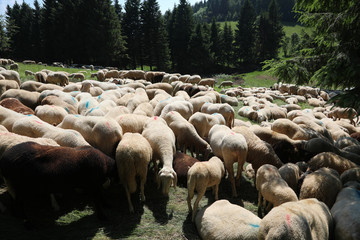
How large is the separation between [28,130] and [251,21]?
245ft

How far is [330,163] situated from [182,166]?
3900mm

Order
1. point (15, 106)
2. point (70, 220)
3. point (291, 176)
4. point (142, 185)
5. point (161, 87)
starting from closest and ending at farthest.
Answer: point (70, 220) < point (142, 185) < point (291, 176) < point (15, 106) < point (161, 87)

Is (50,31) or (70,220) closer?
(70,220)

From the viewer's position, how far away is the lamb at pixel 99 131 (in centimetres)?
568

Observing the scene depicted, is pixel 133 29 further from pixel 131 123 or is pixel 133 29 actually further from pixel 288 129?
pixel 131 123

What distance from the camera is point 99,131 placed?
5.74 metres

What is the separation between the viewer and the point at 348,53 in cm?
654

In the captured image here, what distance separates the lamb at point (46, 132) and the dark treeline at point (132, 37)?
1666 inches

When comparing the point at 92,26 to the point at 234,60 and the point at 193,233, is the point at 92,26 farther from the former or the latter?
the point at 193,233

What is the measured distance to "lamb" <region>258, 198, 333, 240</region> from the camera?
3.18m

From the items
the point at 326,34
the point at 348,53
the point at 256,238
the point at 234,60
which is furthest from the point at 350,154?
the point at 234,60

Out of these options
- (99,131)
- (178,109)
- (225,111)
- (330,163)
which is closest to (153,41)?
(225,111)

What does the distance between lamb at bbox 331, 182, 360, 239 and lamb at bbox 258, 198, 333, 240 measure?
0.16m

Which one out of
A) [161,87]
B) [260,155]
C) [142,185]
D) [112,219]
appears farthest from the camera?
[161,87]
